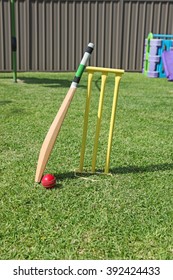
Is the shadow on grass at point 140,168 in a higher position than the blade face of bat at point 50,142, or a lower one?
lower

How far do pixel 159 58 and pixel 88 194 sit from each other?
7606mm

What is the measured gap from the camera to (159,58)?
9.97m

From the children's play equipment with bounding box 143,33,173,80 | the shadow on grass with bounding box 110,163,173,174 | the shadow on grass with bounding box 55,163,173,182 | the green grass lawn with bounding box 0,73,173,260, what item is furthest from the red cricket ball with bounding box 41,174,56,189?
the children's play equipment with bounding box 143,33,173,80

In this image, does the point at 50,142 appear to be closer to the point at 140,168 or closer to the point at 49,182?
the point at 49,182

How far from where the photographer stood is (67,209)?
2750 mm

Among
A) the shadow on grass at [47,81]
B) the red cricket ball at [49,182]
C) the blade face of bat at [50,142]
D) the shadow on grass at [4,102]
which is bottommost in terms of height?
the shadow on grass at [47,81]

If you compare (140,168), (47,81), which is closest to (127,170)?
(140,168)

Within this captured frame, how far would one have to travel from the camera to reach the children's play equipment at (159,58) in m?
9.69

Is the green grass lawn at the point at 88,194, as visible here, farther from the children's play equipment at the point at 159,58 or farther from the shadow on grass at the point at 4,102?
the children's play equipment at the point at 159,58

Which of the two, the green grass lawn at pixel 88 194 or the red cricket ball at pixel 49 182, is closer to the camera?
the green grass lawn at pixel 88 194

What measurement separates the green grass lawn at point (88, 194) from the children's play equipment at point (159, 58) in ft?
14.3

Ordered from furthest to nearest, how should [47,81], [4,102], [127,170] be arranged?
[47,81] → [4,102] → [127,170]

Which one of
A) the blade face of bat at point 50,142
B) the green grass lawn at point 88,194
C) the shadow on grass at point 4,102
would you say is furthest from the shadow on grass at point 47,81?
the blade face of bat at point 50,142

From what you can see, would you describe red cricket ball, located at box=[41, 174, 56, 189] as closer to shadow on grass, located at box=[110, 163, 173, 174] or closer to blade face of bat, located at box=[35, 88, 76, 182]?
blade face of bat, located at box=[35, 88, 76, 182]
